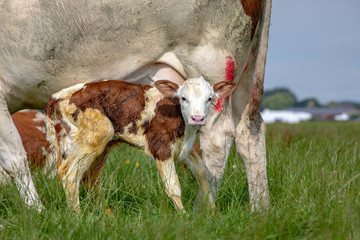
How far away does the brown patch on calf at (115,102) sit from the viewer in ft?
12.3

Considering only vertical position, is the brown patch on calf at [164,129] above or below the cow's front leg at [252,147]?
above

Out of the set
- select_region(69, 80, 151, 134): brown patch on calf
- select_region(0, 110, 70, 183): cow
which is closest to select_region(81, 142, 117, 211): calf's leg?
select_region(69, 80, 151, 134): brown patch on calf

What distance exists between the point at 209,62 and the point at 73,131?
124 cm

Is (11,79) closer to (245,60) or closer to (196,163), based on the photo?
(196,163)

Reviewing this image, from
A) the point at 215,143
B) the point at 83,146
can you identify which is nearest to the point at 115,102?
the point at 83,146

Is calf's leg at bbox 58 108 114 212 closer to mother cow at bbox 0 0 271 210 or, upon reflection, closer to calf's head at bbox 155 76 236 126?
mother cow at bbox 0 0 271 210

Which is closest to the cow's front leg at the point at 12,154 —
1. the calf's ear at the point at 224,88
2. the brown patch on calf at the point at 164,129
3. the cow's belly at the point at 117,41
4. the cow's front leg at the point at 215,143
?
the cow's belly at the point at 117,41

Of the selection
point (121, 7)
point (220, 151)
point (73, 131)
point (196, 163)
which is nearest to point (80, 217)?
point (73, 131)

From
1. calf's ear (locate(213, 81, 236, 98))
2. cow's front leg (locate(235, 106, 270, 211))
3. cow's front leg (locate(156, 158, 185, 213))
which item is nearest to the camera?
cow's front leg (locate(156, 158, 185, 213))

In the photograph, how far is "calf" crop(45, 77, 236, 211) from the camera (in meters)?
3.65

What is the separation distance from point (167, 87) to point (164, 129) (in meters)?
0.32

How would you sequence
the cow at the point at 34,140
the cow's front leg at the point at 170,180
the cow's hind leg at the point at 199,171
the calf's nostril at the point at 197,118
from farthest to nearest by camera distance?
the cow at the point at 34,140 < the cow's hind leg at the point at 199,171 < the cow's front leg at the point at 170,180 < the calf's nostril at the point at 197,118

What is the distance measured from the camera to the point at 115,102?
3.78 meters

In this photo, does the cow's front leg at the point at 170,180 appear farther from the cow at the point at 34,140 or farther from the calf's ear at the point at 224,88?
the cow at the point at 34,140
